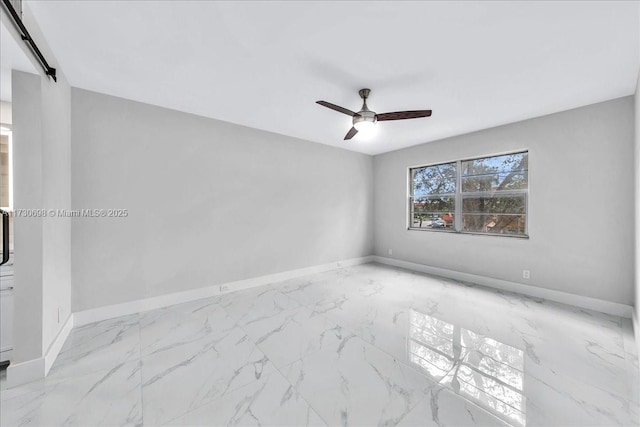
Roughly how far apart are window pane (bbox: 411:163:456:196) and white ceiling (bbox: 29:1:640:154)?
146cm

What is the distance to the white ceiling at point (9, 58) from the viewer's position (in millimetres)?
1438

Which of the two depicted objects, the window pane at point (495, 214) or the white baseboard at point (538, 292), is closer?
the white baseboard at point (538, 292)

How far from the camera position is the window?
376 cm

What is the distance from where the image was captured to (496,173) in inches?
156

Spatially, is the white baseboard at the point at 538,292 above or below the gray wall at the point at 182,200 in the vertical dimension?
below

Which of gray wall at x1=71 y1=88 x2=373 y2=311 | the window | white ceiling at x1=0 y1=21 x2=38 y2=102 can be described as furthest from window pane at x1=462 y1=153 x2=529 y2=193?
white ceiling at x1=0 y1=21 x2=38 y2=102

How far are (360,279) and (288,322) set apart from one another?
191cm

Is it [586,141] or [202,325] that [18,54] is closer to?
[202,325]

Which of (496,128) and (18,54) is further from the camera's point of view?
(496,128)

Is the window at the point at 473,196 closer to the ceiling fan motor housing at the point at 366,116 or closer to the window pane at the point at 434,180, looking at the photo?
the window pane at the point at 434,180

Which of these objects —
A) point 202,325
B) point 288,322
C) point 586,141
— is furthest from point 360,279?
point 586,141

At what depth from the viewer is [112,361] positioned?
2.01m

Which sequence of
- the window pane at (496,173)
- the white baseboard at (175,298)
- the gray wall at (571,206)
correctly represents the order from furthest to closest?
1. the window pane at (496,173)
2. the gray wall at (571,206)
3. the white baseboard at (175,298)

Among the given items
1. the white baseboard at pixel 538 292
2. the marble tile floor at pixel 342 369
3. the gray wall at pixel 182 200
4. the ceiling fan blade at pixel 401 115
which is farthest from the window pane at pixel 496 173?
the gray wall at pixel 182 200
